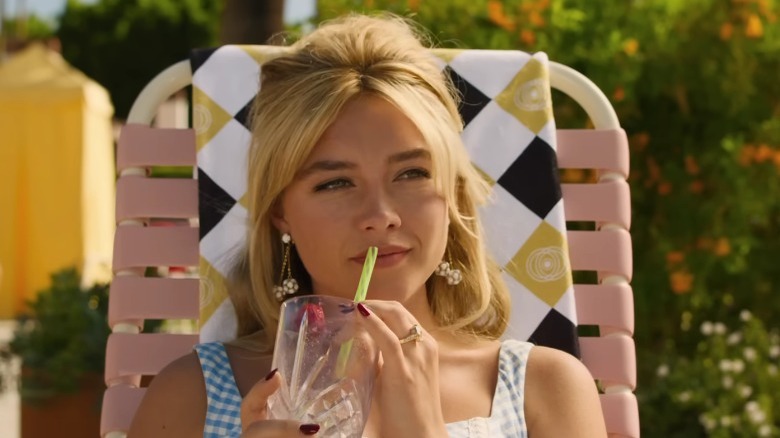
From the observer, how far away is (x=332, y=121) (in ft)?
8.10

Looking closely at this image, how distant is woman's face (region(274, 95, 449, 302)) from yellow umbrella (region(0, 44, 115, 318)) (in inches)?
360

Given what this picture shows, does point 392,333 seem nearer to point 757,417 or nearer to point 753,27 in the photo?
point 757,417

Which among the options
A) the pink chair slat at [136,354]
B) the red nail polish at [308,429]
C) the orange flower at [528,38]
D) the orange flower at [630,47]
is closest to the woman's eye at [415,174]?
the red nail polish at [308,429]

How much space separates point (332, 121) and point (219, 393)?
0.59 meters

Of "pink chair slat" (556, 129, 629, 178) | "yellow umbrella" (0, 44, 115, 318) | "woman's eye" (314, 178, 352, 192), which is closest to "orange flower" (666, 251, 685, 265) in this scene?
"pink chair slat" (556, 129, 629, 178)

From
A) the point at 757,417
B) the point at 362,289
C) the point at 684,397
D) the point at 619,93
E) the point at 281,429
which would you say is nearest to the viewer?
the point at 281,429

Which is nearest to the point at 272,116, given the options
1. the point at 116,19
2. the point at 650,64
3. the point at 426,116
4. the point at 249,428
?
the point at 426,116

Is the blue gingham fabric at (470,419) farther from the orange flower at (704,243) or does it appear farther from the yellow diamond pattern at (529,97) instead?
the orange flower at (704,243)

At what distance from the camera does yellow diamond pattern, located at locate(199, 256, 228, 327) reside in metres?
2.92

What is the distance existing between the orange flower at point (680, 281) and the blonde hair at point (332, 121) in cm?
227

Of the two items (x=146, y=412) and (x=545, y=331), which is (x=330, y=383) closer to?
(x=146, y=412)

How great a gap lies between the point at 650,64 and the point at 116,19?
22.7 meters

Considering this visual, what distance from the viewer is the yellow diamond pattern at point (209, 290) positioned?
9.59ft

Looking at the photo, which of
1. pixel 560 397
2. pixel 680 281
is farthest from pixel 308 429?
pixel 680 281
